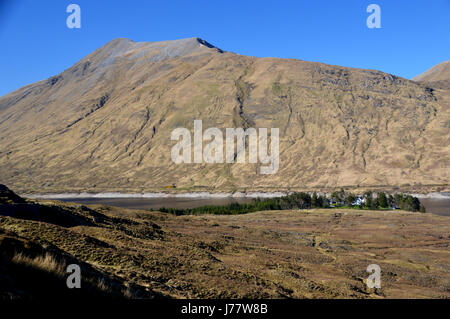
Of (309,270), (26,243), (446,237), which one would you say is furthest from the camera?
(446,237)

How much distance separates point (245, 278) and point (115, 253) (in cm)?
802

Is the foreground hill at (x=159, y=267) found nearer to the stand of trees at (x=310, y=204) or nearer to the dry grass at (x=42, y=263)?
the dry grass at (x=42, y=263)

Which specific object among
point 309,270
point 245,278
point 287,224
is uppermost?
point 245,278

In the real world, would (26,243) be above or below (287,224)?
above

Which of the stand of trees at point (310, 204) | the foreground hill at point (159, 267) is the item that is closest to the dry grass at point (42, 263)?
the foreground hill at point (159, 267)

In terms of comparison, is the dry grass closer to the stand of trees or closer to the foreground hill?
the foreground hill

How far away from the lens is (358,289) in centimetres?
2603

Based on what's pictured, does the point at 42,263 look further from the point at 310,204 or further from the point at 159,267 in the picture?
the point at 310,204

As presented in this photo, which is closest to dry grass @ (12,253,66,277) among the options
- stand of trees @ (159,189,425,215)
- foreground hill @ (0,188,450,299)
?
foreground hill @ (0,188,450,299)

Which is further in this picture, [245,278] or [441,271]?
[441,271]

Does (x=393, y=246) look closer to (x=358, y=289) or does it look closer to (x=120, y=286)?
(x=358, y=289)

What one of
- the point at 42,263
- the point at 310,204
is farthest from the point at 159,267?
the point at 310,204
